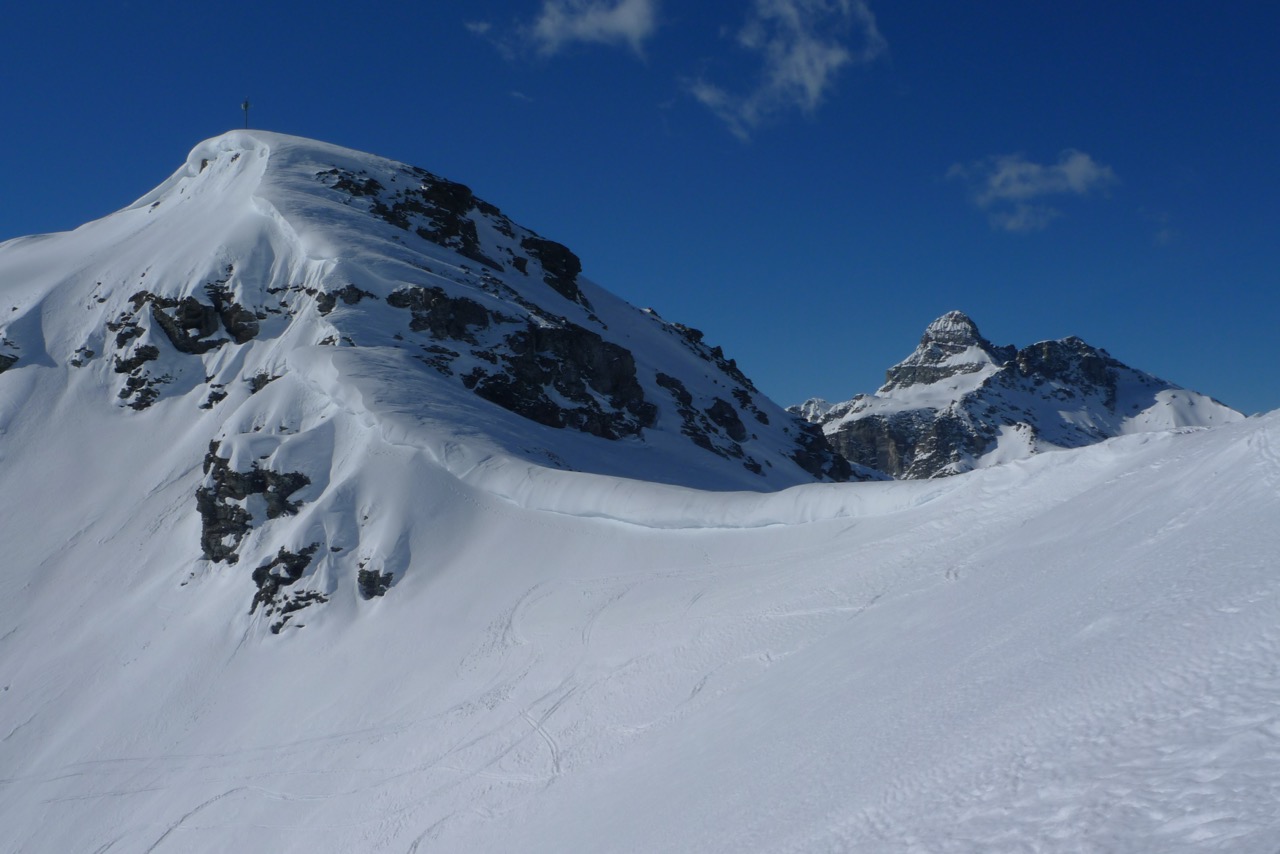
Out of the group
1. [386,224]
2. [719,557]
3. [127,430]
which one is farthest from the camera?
[386,224]

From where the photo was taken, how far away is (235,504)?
92.9ft

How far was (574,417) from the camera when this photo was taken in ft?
128

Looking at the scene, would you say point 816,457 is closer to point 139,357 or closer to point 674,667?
point 139,357

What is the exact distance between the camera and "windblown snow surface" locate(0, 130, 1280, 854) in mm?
6625

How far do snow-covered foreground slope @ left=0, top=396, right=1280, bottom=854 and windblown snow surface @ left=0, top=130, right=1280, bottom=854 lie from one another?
0.19 ft

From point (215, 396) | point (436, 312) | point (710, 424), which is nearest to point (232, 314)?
point (215, 396)

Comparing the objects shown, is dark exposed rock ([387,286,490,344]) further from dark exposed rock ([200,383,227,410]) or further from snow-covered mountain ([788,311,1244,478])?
snow-covered mountain ([788,311,1244,478])

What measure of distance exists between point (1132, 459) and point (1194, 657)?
7838 millimetres

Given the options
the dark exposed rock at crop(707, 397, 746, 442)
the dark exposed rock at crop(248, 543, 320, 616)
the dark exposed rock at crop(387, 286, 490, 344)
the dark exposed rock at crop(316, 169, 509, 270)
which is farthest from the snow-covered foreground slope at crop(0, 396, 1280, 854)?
the dark exposed rock at crop(707, 397, 746, 442)

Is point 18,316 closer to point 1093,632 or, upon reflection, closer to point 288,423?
point 288,423

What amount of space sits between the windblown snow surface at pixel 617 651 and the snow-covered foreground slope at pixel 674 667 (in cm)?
6

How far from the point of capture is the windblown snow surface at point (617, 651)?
21.7 feet

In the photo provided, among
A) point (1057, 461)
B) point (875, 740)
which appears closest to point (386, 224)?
point (1057, 461)

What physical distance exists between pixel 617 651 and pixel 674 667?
2216 millimetres
